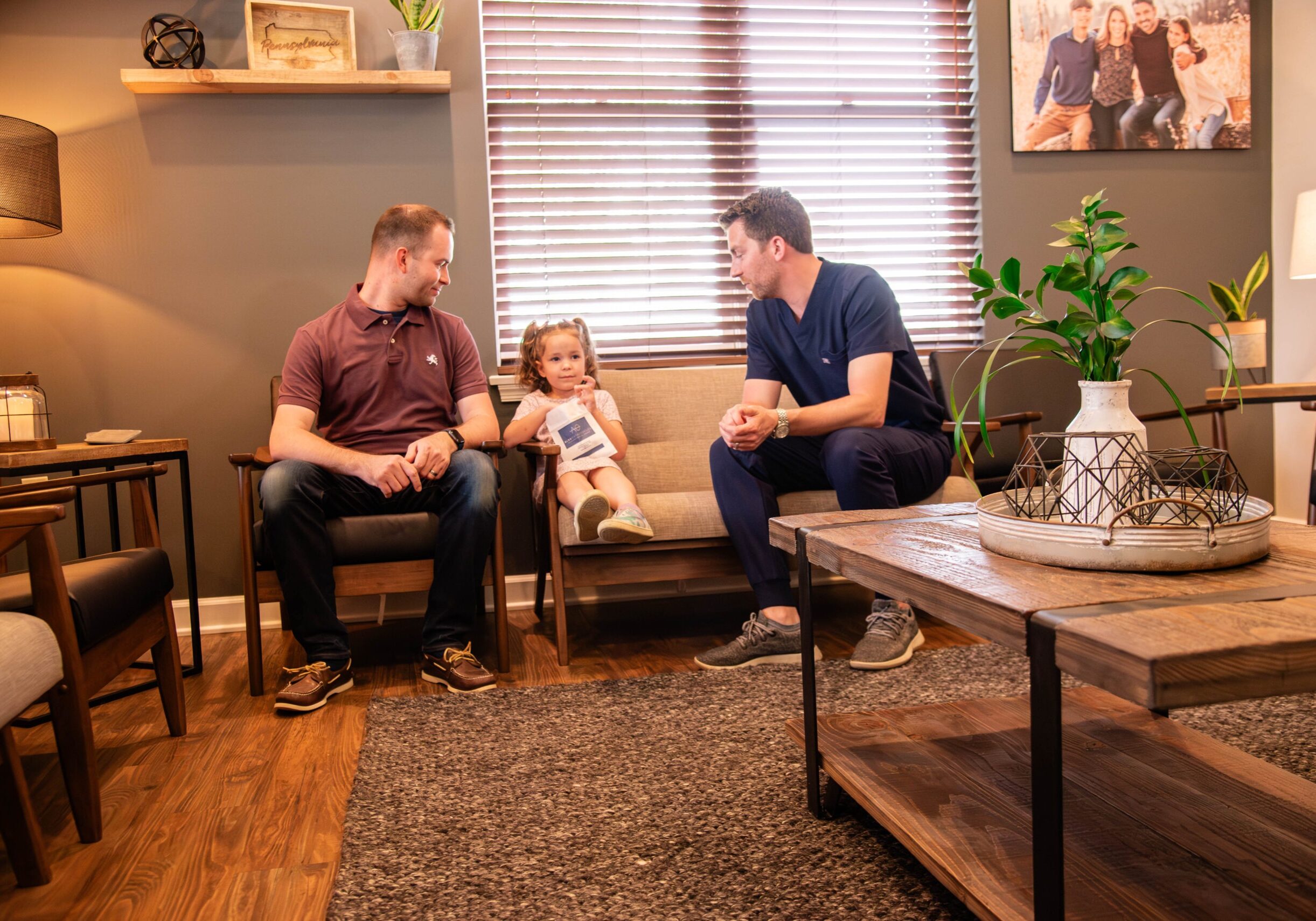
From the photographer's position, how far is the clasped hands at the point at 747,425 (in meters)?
2.13

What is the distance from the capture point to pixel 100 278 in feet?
9.52

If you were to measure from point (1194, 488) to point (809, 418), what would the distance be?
1128 millimetres

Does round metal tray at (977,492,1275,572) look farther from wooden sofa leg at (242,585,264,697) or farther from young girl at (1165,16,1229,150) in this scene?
young girl at (1165,16,1229,150)

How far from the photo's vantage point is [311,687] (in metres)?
2.08

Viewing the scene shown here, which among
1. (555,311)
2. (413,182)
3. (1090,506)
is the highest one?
(413,182)

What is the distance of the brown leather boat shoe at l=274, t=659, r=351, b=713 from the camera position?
6.71 feet

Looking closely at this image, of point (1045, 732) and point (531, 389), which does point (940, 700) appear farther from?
point (531, 389)

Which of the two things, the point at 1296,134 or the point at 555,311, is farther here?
the point at 1296,134

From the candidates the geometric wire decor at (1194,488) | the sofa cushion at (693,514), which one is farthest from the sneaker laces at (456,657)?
the geometric wire decor at (1194,488)

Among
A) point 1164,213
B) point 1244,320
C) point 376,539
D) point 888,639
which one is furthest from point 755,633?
point 1164,213

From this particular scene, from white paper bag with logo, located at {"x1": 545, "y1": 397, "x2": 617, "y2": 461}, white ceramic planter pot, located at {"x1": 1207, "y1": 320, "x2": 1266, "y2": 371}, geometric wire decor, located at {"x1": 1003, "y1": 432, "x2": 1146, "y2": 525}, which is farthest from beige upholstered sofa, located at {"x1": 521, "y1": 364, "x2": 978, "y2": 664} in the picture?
white ceramic planter pot, located at {"x1": 1207, "y1": 320, "x2": 1266, "y2": 371}

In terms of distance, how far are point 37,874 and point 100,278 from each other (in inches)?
85.9

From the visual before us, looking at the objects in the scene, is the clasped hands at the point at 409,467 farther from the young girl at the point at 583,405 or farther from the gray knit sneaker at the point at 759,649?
the gray knit sneaker at the point at 759,649

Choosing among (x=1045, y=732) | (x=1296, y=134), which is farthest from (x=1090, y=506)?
(x=1296, y=134)
